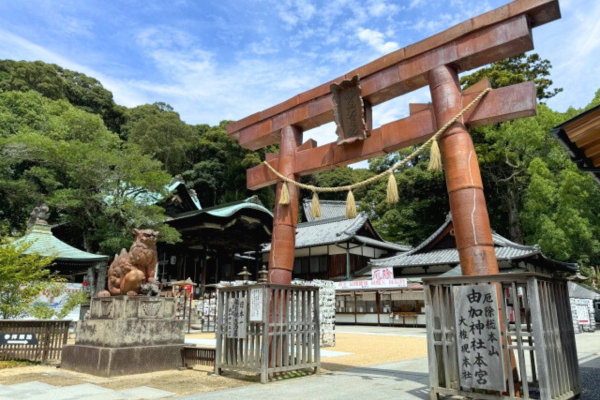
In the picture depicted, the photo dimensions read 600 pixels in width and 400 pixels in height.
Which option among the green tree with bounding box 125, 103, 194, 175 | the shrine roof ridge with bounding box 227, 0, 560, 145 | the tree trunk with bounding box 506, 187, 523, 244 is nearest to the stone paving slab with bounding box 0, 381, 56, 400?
the shrine roof ridge with bounding box 227, 0, 560, 145

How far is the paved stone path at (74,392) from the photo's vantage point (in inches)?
217


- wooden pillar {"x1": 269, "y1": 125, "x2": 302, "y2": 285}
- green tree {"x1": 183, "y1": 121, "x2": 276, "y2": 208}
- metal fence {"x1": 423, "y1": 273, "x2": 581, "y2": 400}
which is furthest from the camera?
green tree {"x1": 183, "y1": 121, "x2": 276, "y2": 208}

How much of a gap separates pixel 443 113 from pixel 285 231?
333 centimetres

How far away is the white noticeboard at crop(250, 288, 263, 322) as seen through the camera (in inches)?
264

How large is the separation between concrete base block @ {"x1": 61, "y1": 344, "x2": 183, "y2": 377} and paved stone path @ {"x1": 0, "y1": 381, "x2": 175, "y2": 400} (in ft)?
2.35

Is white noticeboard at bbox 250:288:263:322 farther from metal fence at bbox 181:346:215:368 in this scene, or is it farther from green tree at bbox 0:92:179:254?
green tree at bbox 0:92:179:254

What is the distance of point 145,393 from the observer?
573cm

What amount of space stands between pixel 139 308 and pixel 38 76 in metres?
Result: 38.9

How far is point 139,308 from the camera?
7.73m

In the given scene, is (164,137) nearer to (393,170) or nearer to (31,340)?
(31,340)

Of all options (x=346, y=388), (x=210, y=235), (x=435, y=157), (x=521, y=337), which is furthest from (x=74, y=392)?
(x=210, y=235)

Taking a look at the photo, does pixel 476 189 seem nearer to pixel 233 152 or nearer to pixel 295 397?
pixel 295 397

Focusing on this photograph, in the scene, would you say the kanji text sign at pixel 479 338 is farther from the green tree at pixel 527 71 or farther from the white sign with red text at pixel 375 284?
the green tree at pixel 527 71

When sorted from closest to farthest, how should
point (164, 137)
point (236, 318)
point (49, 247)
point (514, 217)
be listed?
1. point (236, 318)
2. point (49, 247)
3. point (514, 217)
4. point (164, 137)
